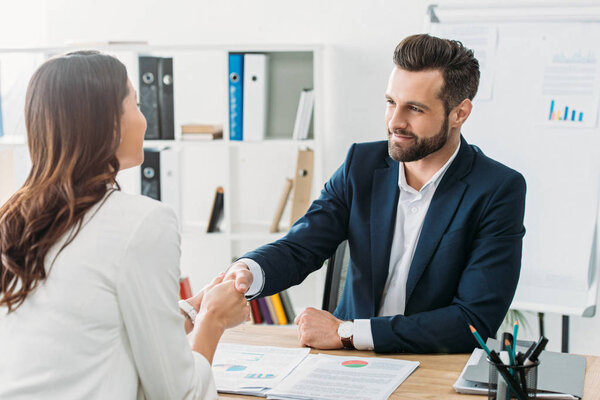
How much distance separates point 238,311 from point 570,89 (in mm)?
1703

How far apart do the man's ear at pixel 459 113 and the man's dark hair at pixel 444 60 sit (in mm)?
14

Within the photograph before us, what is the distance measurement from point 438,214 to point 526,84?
1.05 m

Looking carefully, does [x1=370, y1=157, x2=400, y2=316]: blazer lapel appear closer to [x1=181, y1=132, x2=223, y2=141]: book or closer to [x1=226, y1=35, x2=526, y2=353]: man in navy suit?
[x1=226, y1=35, x2=526, y2=353]: man in navy suit

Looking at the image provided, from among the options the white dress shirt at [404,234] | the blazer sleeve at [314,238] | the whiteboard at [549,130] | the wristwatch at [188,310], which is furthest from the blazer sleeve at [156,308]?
the whiteboard at [549,130]

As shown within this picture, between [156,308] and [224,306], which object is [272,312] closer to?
[224,306]

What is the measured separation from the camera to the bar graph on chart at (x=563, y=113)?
8.34 feet

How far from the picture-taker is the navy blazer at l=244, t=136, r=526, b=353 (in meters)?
1.61

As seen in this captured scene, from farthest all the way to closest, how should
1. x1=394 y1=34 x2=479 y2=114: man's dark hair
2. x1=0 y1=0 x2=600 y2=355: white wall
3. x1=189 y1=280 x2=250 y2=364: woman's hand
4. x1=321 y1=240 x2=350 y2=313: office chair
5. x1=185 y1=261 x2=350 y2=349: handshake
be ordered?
x1=0 y1=0 x2=600 y2=355: white wall < x1=321 y1=240 x2=350 y2=313: office chair < x1=394 y1=34 x2=479 y2=114: man's dark hair < x1=185 y1=261 x2=350 y2=349: handshake < x1=189 y1=280 x2=250 y2=364: woman's hand

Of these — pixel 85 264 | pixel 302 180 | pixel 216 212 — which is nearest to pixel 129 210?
pixel 85 264

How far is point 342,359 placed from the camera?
4.89ft

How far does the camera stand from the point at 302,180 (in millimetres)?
3133

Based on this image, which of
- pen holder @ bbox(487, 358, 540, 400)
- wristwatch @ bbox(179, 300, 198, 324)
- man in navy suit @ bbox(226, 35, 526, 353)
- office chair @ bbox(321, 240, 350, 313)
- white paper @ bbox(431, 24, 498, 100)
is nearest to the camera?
pen holder @ bbox(487, 358, 540, 400)

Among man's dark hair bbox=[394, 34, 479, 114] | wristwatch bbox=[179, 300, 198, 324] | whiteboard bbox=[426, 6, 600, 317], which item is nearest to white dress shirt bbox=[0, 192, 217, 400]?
wristwatch bbox=[179, 300, 198, 324]

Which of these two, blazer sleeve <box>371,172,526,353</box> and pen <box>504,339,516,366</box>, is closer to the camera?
pen <box>504,339,516,366</box>
